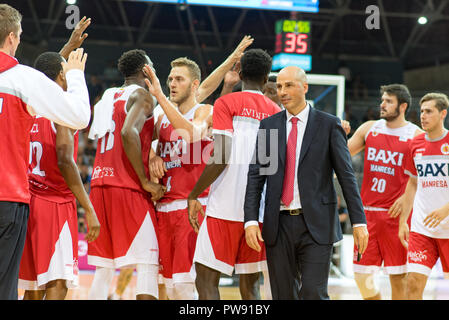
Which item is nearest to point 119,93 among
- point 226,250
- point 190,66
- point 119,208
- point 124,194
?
point 190,66

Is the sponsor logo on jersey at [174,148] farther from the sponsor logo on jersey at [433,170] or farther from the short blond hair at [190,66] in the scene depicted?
the sponsor logo on jersey at [433,170]

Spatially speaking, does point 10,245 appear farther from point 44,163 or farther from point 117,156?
point 117,156

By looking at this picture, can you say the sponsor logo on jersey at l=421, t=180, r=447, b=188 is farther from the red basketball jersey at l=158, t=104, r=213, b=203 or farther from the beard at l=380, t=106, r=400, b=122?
the red basketball jersey at l=158, t=104, r=213, b=203

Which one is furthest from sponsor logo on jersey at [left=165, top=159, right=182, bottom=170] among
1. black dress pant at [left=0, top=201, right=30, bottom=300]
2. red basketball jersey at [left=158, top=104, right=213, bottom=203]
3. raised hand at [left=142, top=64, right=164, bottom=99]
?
black dress pant at [left=0, top=201, right=30, bottom=300]

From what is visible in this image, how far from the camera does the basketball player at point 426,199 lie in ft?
20.3

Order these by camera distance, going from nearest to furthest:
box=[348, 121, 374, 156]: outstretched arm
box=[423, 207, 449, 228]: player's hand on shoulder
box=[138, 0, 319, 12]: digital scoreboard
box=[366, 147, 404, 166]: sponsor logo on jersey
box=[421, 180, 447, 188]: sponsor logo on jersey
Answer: box=[423, 207, 449, 228]: player's hand on shoulder → box=[421, 180, 447, 188]: sponsor logo on jersey → box=[366, 147, 404, 166]: sponsor logo on jersey → box=[348, 121, 374, 156]: outstretched arm → box=[138, 0, 319, 12]: digital scoreboard

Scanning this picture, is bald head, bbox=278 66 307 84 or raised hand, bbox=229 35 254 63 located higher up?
raised hand, bbox=229 35 254 63

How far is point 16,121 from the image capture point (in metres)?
3.75

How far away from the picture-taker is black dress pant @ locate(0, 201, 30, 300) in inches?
143

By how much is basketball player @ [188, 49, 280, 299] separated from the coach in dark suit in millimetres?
472

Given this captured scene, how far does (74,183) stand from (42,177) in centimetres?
34

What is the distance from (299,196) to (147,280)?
1559mm
